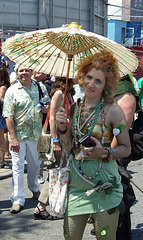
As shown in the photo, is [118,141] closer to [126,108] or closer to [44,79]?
[126,108]

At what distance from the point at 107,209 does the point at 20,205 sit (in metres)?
2.45

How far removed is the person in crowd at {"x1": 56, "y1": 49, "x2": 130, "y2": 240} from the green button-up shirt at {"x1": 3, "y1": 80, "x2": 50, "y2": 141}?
216cm

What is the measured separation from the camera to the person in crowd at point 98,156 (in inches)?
112

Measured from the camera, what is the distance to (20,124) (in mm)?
5066

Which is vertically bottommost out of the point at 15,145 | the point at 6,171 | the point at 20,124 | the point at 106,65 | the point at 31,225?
the point at 6,171

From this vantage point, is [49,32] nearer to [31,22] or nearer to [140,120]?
[140,120]

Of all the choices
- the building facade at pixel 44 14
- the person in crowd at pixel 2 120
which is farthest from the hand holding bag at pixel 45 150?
the building facade at pixel 44 14

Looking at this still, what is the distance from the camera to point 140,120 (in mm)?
3979

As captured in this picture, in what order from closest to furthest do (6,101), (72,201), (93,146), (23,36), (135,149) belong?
(93,146)
(72,201)
(23,36)
(135,149)
(6,101)

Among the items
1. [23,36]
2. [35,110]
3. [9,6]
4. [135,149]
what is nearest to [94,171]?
[135,149]

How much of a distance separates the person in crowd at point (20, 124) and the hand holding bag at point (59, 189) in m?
2.08

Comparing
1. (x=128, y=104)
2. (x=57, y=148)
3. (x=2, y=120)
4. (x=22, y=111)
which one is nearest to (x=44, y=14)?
(x=2, y=120)

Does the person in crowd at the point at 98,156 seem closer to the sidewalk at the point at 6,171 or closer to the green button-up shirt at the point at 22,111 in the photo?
the green button-up shirt at the point at 22,111

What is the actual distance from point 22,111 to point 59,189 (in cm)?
229
